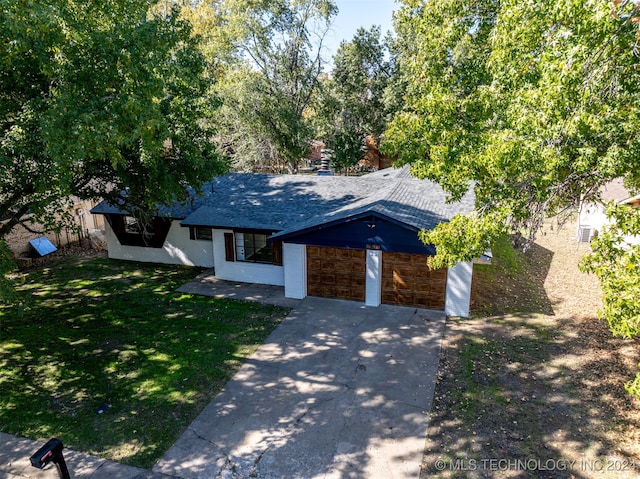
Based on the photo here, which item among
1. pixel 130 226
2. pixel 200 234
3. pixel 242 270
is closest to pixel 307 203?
pixel 242 270

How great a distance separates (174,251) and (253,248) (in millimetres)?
4432

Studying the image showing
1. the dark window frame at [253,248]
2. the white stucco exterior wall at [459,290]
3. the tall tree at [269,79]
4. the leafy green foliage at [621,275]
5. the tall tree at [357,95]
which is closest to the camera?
the leafy green foliage at [621,275]

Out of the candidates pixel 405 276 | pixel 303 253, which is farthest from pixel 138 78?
pixel 405 276

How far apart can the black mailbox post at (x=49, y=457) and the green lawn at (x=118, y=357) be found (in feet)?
4.60

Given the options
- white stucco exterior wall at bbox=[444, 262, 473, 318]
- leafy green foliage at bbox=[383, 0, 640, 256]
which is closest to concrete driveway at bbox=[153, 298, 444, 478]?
white stucco exterior wall at bbox=[444, 262, 473, 318]

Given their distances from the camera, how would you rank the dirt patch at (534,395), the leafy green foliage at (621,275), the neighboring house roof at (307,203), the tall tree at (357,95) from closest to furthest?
the leafy green foliage at (621,275)
the dirt patch at (534,395)
the neighboring house roof at (307,203)
the tall tree at (357,95)

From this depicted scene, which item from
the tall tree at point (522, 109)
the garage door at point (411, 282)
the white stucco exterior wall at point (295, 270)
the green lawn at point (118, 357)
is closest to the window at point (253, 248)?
the white stucco exterior wall at point (295, 270)

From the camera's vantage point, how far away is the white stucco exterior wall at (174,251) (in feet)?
59.9

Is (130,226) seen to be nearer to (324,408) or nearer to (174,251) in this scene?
(174,251)

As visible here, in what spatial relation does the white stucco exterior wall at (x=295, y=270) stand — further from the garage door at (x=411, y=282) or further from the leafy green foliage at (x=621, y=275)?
the leafy green foliage at (x=621, y=275)

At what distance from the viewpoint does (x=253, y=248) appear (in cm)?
1659

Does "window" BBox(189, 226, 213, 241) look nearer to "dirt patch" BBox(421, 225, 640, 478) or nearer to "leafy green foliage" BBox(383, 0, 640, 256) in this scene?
"leafy green foliage" BBox(383, 0, 640, 256)

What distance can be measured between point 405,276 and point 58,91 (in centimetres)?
1077

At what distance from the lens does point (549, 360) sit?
10.9 meters
